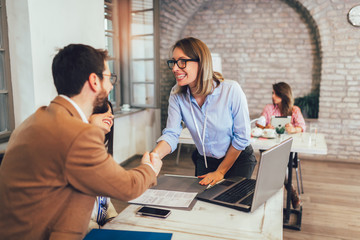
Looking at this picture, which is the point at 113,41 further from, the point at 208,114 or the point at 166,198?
the point at 166,198

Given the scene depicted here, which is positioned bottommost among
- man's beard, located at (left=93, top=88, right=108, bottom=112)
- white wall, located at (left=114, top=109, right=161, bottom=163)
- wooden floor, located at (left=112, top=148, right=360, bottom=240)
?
wooden floor, located at (left=112, top=148, right=360, bottom=240)

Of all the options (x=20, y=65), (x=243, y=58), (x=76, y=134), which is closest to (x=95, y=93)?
(x=76, y=134)

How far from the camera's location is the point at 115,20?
4.59m

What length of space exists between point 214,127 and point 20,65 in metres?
1.88

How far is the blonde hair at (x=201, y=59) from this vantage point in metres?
1.61

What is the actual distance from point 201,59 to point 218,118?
14.3 inches

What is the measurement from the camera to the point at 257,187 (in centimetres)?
112

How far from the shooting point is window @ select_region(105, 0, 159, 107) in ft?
15.3

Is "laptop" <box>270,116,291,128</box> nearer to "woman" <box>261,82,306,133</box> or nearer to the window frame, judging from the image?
"woman" <box>261,82,306,133</box>

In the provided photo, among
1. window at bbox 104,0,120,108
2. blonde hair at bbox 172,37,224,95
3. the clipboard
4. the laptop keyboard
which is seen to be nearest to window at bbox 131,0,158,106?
window at bbox 104,0,120,108

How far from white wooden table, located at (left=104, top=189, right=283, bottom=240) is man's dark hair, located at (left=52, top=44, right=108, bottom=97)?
1.80 ft

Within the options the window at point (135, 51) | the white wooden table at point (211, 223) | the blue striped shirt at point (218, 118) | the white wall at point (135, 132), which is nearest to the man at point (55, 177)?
the white wooden table at point (211, 223)

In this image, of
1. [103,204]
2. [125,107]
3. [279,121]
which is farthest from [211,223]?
[125,107]

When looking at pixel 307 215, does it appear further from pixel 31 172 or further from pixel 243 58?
pixel 243 58
